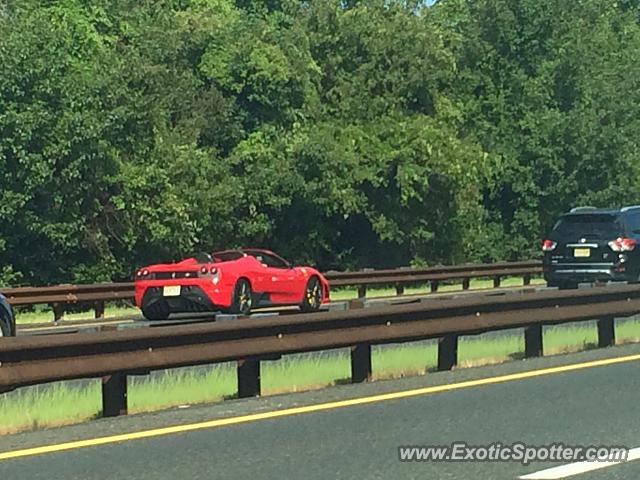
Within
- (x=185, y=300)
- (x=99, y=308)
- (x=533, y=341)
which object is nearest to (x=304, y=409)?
(x=533, y=341)

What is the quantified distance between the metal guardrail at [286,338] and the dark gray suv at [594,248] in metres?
9.59

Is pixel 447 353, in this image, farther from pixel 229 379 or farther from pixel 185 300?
pixel 185 300

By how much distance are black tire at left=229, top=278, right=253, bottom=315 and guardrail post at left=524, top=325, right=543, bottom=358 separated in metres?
7.22

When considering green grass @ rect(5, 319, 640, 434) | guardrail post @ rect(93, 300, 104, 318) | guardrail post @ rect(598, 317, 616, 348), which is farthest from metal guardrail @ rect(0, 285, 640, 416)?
guardrail post @ rect(93, 300, 104, 318)

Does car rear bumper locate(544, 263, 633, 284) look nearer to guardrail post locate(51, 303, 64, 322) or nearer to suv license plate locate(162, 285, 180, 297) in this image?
suv license plate locate(162, 285, 180, 297)

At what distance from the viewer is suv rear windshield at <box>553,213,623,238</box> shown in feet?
83.7

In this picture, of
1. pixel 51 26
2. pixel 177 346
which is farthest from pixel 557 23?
pixel 177 346

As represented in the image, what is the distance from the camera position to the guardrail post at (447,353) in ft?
44.1

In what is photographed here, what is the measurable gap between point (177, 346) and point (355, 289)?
24.7 metres

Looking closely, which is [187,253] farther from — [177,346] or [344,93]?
[177,346]

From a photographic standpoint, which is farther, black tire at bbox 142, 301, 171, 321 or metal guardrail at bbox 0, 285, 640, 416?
black tire at bbox 142, 301, 171, 321

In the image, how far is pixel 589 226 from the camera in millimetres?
25891

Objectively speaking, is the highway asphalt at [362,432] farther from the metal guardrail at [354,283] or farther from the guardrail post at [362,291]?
the guardrail post at [362,291]

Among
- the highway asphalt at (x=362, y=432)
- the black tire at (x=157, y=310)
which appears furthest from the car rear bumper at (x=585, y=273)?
the highway asphalt at (x=362, y=432)
